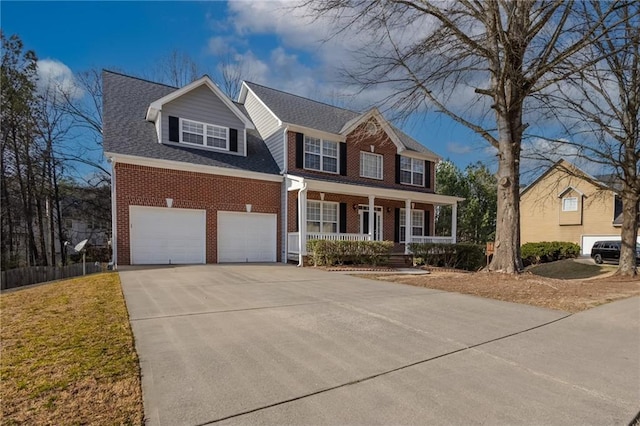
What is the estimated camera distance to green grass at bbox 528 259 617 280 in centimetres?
1955

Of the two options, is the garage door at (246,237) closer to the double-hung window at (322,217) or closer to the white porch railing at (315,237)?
the white porch railing at (315,237)

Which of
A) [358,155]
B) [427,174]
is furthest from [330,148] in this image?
[427,174]

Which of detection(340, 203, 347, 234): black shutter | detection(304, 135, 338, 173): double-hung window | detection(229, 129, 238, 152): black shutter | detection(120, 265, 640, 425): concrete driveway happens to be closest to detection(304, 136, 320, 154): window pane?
detection(304, 135, 338, 173): double-hung window

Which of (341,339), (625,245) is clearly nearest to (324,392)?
(341,339)

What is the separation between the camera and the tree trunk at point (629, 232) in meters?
14.6

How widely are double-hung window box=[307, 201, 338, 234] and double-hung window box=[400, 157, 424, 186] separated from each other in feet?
17.3

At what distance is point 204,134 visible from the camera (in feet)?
49.2

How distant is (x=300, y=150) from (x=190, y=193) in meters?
5.36

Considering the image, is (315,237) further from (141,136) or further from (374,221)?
(141,136)

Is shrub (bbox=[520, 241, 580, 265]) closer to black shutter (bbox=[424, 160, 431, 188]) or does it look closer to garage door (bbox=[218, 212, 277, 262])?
black shutter (bbox=[424, 160, 431, 188])

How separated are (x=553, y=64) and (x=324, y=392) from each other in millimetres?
10625

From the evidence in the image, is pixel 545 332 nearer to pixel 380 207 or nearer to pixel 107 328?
pixel 107 328

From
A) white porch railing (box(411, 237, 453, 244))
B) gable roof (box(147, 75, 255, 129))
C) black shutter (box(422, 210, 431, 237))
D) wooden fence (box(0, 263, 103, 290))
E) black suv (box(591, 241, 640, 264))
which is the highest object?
gable roof (box(147, 75, 255, 129))

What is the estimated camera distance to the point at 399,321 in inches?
211
